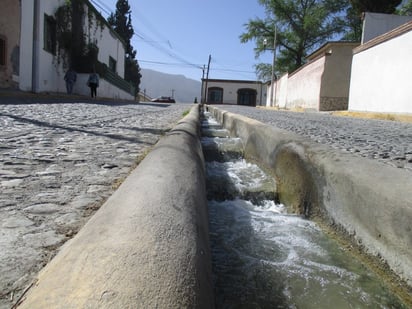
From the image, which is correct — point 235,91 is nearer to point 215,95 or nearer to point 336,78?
point 215,95

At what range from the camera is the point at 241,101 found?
46.4 metres

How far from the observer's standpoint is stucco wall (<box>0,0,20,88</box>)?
12.3 m

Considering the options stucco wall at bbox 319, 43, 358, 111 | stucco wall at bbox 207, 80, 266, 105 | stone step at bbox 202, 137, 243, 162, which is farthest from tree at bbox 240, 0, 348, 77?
stone step at bbox 202, 137, 243, 162

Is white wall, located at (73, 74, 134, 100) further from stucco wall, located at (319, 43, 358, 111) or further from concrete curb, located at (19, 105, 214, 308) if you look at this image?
concrete curb, located at (19, 105, 214, 308)

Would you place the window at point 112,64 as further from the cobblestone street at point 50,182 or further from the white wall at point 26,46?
the cobblestone street at point 50,182

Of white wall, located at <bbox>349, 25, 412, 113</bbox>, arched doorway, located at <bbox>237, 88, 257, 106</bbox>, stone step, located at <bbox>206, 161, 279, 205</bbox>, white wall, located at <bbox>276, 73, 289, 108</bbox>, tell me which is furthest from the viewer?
arched doorway, located at <bbox>237, 88, 257, 106</bbox>

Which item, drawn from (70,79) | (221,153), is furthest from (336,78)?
(221,153)

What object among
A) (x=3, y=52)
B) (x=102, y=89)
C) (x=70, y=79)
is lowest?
(x=102, y=89)

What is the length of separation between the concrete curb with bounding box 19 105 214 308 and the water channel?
40 cm

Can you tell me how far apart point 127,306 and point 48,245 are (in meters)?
0.60

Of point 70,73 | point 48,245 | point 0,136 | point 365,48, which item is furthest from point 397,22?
point 48,245

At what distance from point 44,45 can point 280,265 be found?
16.0 m

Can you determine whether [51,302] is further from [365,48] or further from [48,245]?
[365,48]

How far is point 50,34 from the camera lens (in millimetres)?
16172
